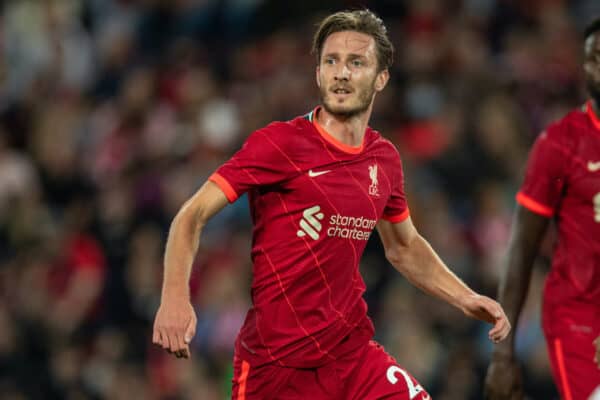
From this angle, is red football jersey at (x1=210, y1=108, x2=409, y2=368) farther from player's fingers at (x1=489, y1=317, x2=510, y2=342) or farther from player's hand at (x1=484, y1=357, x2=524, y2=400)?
player's hand at (x1=484, y1=357, x2=524, y2=400)

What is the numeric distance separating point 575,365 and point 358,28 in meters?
1.92

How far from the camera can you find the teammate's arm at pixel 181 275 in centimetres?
442

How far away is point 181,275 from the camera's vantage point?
4586 millimetres

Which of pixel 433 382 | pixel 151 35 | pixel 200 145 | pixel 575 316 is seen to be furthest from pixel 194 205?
pixel 151 35

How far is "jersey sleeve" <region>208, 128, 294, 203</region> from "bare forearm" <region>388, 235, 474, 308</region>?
3.01 ft

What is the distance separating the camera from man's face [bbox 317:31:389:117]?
5043 millimetres

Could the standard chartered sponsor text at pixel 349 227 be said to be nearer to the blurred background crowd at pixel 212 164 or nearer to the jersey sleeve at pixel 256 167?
the jersey sleeve at pixel 256 167

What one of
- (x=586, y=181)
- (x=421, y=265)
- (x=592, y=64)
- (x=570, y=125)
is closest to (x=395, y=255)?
(x=421, y=265)

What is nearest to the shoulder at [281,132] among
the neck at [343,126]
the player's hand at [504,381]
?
the neck at [343,126]

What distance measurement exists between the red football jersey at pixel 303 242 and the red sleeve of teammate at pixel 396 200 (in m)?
0.28

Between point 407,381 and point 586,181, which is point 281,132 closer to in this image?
point 407,381

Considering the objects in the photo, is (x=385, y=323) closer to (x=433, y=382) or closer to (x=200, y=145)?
(x=433, y=382)

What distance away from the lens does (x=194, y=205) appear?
469 cm

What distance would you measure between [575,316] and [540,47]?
6.18 metres
